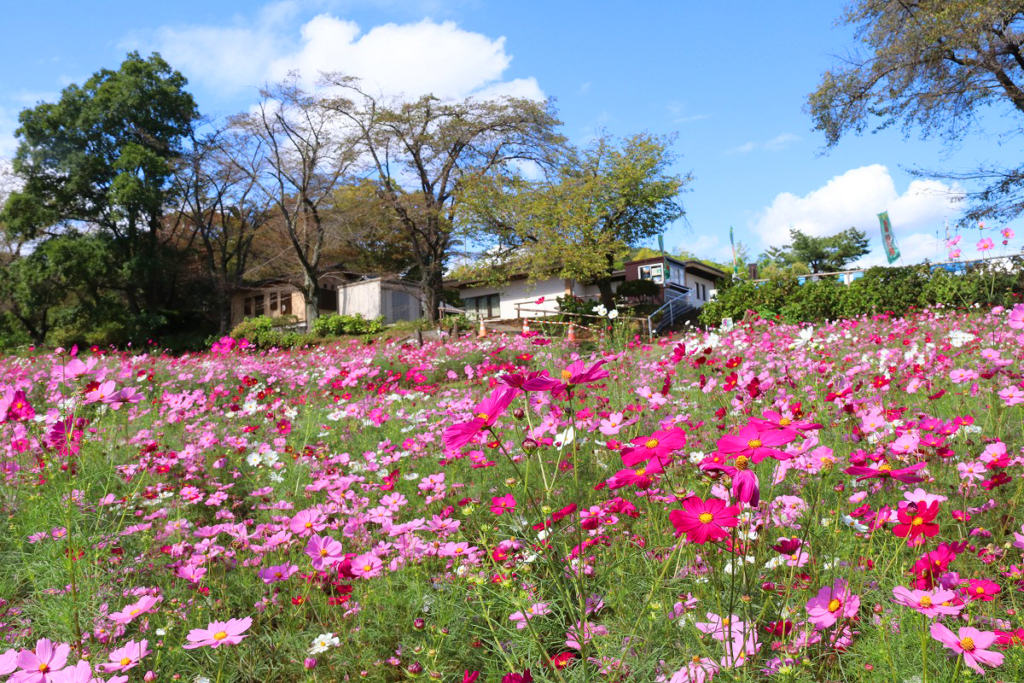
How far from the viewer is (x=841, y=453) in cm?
271

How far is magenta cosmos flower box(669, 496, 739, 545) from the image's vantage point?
3.16ft

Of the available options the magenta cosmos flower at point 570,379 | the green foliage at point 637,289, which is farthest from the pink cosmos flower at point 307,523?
the green foliage at point 637,289

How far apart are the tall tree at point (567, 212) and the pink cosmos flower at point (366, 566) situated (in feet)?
65.0

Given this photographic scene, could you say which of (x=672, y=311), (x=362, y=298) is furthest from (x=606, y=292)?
(x=362, y=298)

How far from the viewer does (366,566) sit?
1680 millimetres

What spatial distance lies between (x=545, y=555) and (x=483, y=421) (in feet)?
0.79

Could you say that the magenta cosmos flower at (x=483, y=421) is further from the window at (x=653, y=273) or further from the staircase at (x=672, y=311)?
the window at (x=653, y=273)

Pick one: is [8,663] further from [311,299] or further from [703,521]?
[311,299]

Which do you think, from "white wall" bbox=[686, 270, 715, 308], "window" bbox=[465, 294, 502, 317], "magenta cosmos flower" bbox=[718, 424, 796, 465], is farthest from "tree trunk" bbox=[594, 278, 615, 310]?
"magenta cosmos flower" bbox=[718, 424, 796, 465]

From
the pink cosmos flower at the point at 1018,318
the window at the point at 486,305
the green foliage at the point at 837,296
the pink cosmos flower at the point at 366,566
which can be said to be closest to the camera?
the pink cosmos flower at the point at 366,566

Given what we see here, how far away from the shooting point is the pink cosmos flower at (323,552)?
1671 mm

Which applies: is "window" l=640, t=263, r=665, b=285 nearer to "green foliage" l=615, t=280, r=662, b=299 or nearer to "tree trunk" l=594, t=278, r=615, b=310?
"green foliage" l=615, t=280, r=662, b=299

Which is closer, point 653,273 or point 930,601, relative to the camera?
point 930,601

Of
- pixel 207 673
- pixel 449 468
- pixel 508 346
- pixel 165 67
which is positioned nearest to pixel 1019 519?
pixel 449 468
